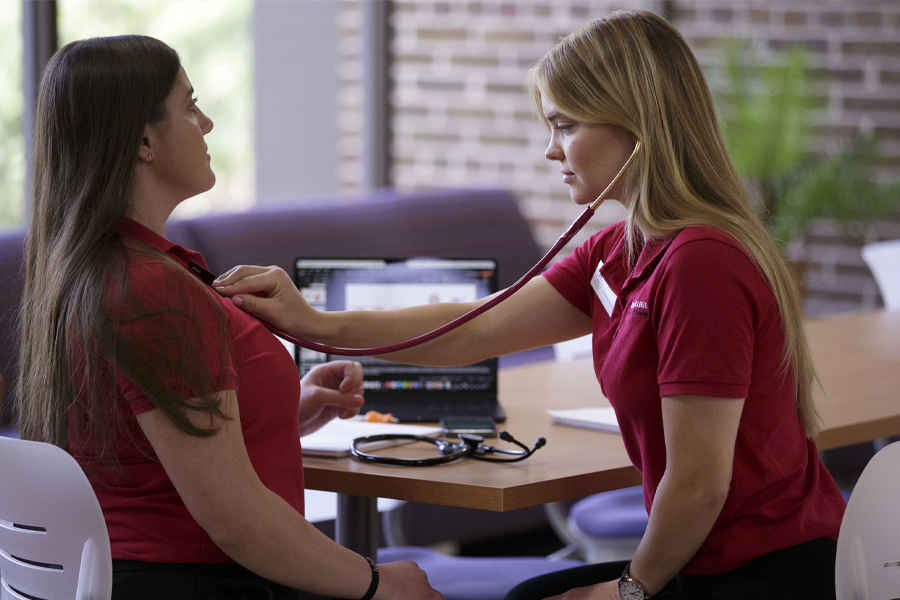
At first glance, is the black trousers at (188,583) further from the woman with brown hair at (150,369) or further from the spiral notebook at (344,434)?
the spiral notebook at (344,434)

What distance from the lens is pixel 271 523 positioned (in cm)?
138

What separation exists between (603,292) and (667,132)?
0.32 metres

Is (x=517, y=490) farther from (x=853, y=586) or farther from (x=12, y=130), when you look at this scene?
(x=12, y=130)

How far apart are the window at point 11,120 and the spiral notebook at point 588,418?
217cm

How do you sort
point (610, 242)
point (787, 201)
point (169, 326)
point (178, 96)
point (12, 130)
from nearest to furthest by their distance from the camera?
point (169, 326)
point (178, 96)
point (610, 242)
point (12, 130)
point (787, 201)

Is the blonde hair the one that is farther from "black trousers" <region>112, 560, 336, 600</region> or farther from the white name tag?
"black trousers" <region>112, 560, 336, 600</region>

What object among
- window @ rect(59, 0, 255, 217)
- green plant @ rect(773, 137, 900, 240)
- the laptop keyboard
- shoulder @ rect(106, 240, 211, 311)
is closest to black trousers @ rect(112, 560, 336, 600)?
shoulder @ rect(106, 240, 211, 311)

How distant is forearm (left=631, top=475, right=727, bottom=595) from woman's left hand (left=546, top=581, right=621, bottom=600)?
0.05 meters

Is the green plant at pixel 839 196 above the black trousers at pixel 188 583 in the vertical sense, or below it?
above

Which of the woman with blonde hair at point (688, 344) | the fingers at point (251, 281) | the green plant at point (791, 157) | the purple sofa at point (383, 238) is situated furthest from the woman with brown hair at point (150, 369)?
the green plant at point (791, 157)

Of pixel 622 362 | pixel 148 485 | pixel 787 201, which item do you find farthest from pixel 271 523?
pixel 787 201

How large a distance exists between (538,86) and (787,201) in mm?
2871

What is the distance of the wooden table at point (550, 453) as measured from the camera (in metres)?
1.60

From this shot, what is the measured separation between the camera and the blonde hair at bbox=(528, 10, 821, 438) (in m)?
1.49
